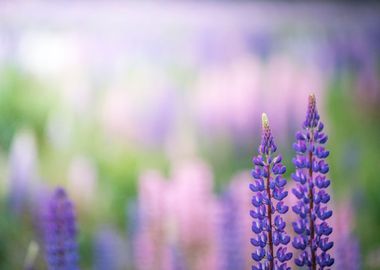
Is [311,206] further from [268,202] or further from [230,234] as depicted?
[230,234]

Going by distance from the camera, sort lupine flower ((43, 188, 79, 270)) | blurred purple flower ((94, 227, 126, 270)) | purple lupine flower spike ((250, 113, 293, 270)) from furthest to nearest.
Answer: blurred purple flower ((94, 227, 126, 270))
lupine flower ((43, 188, 79, 270))
purple lupine flower spike ((250, 113, 293, 270))

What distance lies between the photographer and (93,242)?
7.68 ft

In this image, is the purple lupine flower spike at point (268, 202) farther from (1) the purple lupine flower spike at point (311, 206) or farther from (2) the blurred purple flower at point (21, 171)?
(2) the blurred purple flower at point (21, 171)

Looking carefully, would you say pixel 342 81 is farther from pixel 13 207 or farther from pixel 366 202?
pixel 13 207

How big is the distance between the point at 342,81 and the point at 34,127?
108 cm

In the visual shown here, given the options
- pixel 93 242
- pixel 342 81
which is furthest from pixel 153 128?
pixel 342 81

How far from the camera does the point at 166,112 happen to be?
2.42 m

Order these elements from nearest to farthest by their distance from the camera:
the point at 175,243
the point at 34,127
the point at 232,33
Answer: the point at 175,243 → the point at 34,127 → the point at 232,33

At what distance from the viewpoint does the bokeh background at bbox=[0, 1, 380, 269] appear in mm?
2311

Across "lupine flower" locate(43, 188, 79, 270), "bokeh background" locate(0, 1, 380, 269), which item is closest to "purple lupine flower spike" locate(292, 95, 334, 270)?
"lupine flower" locate(43, 188, 79, 270)

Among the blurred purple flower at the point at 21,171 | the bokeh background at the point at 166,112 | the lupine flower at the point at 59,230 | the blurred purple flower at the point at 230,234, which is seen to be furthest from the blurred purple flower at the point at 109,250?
the lupine flower at the point at 59,230

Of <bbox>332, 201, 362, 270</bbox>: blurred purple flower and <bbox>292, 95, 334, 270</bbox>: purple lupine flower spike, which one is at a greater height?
<bbox>292, 95, 334, 270</bbox>: purple lupine flower spike

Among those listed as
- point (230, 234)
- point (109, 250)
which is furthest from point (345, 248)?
point (109, 250)

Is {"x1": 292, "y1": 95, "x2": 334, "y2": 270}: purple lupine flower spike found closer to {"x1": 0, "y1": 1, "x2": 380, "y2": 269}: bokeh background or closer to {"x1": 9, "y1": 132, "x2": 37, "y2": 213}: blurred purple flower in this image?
{"x1": 0, "y1": 1, "x2": 380, "y2": 269}: bokeh background
